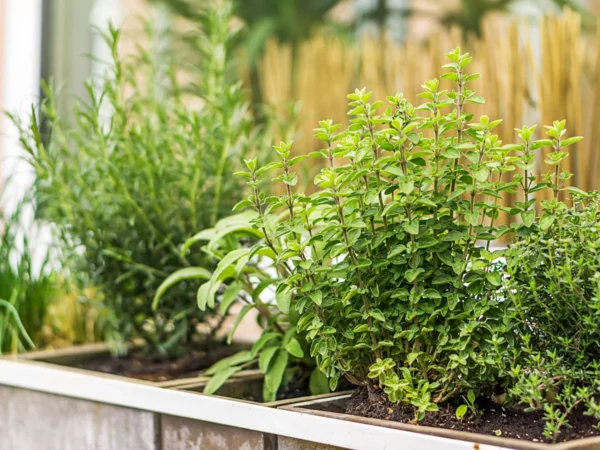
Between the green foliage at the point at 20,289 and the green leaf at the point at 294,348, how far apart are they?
0.58 meters

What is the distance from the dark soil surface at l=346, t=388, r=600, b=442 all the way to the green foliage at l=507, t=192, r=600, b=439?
18 millimetres

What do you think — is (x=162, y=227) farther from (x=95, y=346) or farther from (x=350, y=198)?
(x=350, y=198)

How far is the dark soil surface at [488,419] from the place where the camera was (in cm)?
69

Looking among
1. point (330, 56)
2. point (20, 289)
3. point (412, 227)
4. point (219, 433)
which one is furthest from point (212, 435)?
point (330, 56)

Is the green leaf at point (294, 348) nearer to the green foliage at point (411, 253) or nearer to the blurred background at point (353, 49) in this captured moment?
the green foliage at point (411, 253)

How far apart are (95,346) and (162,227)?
315 millimetres

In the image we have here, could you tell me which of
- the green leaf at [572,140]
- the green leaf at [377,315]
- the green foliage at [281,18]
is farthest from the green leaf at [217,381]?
the green foliage at [281,18]

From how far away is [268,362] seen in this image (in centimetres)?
93

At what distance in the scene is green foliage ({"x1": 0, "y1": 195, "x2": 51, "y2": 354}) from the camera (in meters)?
1.27

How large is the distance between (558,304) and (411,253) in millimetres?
149

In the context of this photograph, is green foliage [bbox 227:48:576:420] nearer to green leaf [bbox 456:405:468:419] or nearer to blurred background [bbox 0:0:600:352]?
green leaf [bbox 456:405:468:419]

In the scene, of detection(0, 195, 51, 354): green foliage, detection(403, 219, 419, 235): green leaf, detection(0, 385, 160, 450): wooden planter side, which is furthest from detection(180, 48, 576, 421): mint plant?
detection(0, 195, 51, 354): green foliage

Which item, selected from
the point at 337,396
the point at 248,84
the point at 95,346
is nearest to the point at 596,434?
the point at 337,396

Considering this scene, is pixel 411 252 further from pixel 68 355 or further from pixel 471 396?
pixel 68 355
